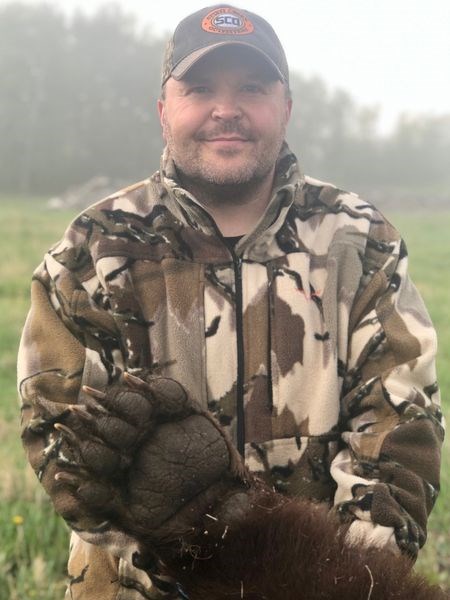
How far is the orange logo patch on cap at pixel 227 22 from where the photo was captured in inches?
107

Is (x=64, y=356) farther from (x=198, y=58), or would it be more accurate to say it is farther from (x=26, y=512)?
(x=26, y=512)

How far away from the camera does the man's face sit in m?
2.65

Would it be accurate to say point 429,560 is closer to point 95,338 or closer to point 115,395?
point 95,338

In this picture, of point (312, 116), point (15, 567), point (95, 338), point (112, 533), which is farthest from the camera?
point (312, 116)

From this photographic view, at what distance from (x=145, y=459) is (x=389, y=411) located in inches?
38.9

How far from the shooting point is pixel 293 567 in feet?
5.92

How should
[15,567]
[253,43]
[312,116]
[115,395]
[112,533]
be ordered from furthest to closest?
[312,116] < [15,567] < [253,43] < [112,533] < [115,395]

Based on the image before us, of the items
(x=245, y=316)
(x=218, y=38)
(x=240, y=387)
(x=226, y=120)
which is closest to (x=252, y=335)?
(x=245, y=316)

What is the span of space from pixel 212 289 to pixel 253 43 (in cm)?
90

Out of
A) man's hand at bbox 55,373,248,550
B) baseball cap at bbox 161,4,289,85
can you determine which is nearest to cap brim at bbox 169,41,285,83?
baseball cap at bbox 161,4,289,85

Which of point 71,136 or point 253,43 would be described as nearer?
point 253,43

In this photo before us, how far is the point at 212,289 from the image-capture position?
102 inches

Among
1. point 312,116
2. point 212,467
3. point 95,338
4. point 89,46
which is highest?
point 89,46

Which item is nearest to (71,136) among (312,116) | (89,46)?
(89,46)
